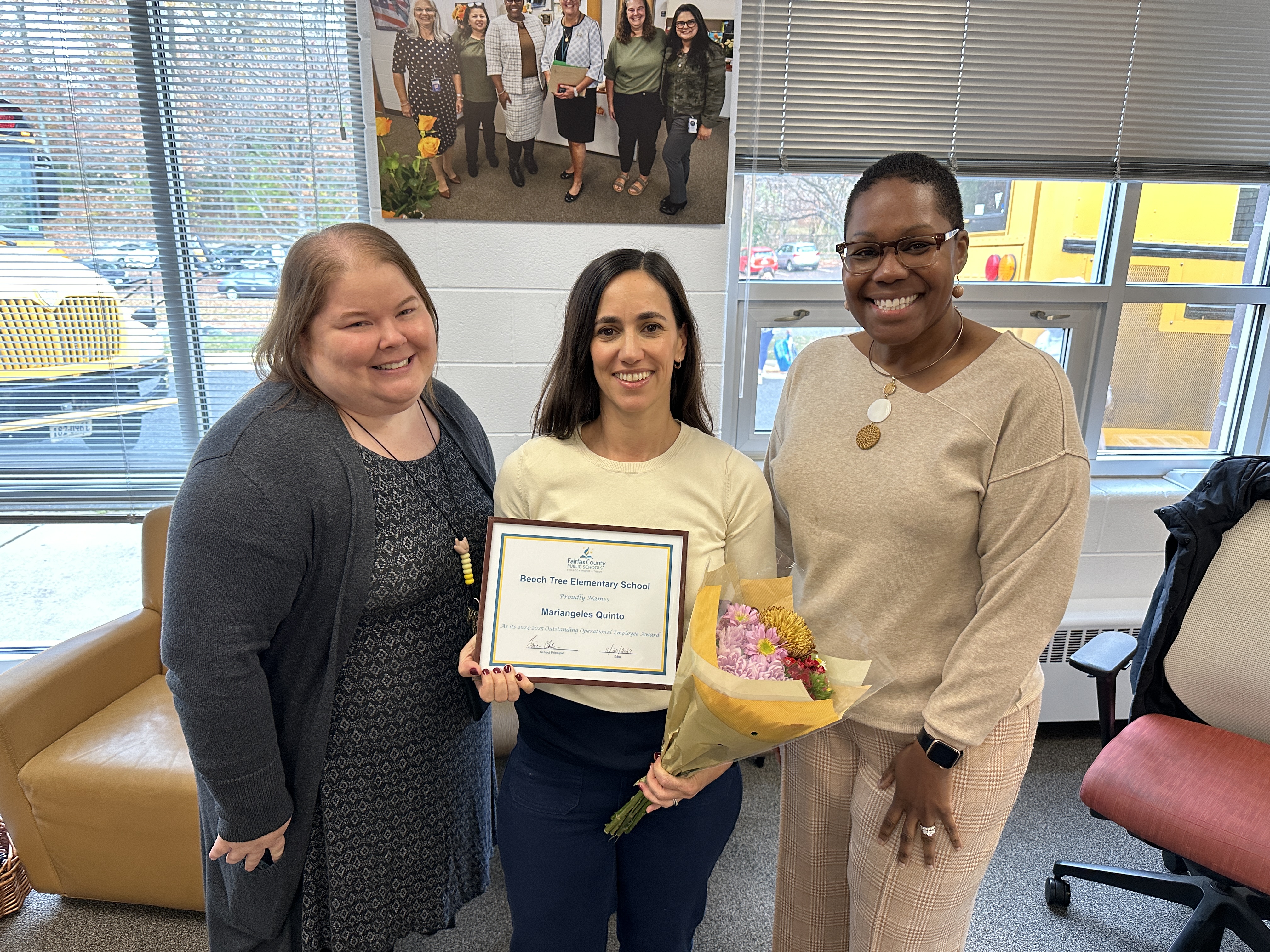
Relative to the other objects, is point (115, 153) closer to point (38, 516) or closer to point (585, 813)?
point (38, 516)

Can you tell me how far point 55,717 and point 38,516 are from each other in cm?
111

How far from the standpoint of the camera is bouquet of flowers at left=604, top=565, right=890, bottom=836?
97cm

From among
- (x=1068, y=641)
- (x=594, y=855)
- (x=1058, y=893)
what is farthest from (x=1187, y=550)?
(x=594, y=855)

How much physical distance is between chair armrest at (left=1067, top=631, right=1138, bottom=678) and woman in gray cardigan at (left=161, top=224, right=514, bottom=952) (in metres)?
1.59

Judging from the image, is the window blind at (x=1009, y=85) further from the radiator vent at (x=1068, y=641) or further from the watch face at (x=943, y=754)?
the watch face at (x=943, y=754)

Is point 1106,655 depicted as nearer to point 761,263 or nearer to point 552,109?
point 761,263

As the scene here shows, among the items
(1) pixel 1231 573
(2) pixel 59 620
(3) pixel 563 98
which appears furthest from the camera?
(2) pixel 59 620

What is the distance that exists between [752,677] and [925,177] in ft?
2.68

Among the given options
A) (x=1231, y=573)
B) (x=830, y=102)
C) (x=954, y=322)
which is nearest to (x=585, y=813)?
(x=954, y=322)

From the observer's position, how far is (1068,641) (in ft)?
8.87

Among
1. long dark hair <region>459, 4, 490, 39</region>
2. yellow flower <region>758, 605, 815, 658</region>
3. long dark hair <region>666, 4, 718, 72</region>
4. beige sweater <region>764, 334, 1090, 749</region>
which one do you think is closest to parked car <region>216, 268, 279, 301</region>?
long dark hair <region>459, 4, 490, 39</region>

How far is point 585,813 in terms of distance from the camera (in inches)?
51.2

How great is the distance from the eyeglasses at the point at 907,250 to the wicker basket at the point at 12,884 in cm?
255
